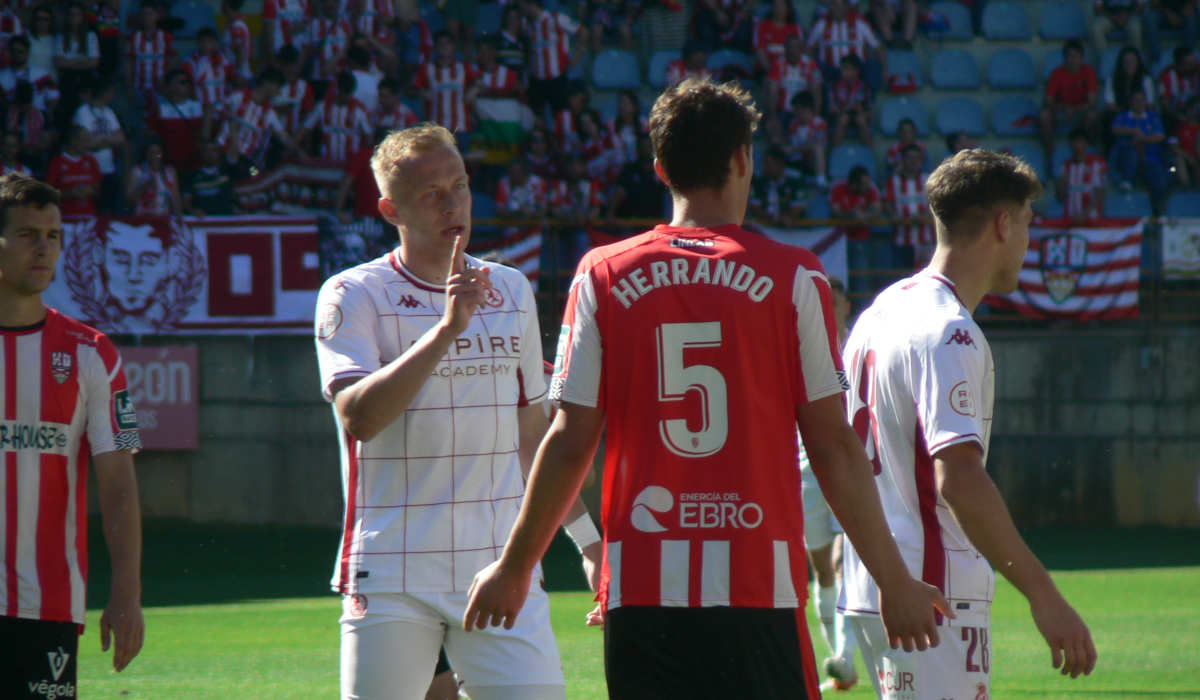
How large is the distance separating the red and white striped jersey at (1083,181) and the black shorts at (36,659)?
15266 mm

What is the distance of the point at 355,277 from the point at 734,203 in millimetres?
1341

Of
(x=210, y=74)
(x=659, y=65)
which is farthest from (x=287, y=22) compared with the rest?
(x=659, y=65)

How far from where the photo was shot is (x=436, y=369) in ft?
13.6

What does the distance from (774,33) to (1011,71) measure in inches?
144

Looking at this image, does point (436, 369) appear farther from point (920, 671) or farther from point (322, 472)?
point (322, 472)

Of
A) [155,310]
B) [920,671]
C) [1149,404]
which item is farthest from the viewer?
[1149,404]

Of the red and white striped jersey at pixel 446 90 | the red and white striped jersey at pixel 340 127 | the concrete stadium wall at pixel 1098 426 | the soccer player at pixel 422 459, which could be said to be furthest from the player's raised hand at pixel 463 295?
the red and white striped jersey at pixel 446 90

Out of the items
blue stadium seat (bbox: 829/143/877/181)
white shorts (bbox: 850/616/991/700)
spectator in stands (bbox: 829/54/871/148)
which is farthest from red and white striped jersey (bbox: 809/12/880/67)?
white shorts (bbox: 850/616/991/700)

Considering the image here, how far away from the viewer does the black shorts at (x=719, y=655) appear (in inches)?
126

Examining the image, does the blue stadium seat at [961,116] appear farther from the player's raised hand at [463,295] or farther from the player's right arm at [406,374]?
the player's raised hand at [463,295]

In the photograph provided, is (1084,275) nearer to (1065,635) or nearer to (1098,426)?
(1098,426)

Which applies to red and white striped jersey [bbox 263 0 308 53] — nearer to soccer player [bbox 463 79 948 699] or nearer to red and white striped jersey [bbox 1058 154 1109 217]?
red and white striped jersey [bbox 1058 154 1109 217]

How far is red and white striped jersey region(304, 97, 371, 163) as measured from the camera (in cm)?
1605

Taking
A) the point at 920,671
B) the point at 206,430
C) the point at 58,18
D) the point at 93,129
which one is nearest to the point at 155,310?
the point at 206,430
